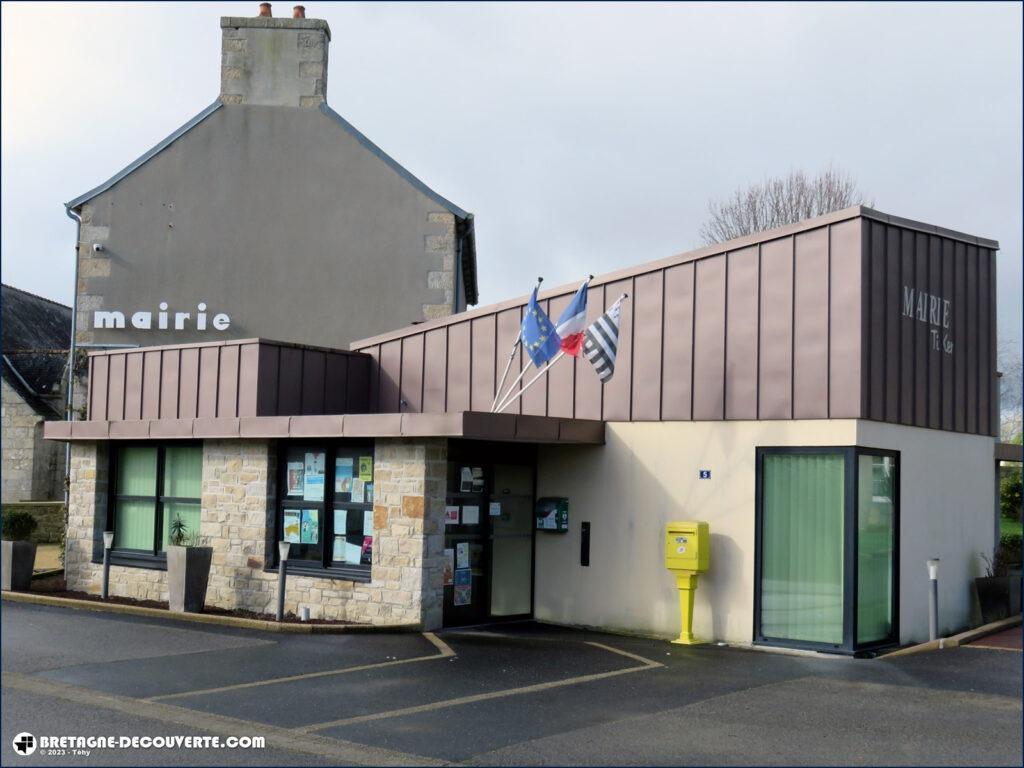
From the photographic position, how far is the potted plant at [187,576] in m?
14.4

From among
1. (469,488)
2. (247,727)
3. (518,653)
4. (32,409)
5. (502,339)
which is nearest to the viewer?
(247,727)

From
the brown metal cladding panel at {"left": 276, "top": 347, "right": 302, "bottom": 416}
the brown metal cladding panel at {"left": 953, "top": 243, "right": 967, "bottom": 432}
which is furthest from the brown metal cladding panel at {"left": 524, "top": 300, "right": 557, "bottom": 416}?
the brown metal cladding panel at {"left": 953, "top": 243, "right": 967, "bottom": 432}

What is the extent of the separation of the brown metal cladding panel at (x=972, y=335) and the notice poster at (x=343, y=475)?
7950mm

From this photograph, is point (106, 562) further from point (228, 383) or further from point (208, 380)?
point (228, 383)

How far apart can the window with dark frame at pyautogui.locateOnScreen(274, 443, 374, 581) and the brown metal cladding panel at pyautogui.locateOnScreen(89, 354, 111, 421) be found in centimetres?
418

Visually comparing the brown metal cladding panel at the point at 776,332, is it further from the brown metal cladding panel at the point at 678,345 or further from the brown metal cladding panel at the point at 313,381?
the brown metal cladding panel at the point at 313,381

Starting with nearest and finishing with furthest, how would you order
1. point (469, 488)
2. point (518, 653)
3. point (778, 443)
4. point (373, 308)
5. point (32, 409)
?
point (518, 653)
point (778, 443)
point (469, 488)
point (373, 308)
point (32, 409)

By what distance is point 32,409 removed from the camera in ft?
109

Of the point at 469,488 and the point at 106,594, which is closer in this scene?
the point at 469,488

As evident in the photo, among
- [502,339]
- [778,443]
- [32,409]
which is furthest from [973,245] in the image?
[32,409]

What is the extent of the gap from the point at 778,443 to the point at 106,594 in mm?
9583

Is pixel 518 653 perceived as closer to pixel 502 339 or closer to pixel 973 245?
pixel 502 339

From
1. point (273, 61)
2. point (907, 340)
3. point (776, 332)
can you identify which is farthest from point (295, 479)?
point (273, 61)

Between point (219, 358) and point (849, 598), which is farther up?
point (219, 358)
